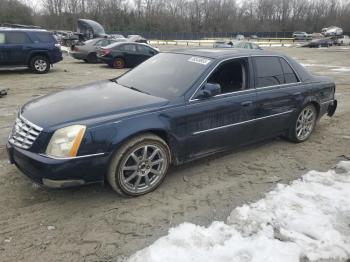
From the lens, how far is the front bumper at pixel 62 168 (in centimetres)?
328

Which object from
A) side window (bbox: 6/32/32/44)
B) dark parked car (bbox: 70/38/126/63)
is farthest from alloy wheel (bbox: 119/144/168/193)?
dark parked car (bbox: 70/38/126/63)

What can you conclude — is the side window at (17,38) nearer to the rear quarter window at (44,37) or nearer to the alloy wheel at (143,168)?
the rear quarter window at (44,37)

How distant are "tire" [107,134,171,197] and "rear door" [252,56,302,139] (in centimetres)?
167

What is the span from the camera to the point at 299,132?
5715 mm

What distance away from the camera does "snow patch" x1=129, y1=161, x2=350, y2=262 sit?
292 cm

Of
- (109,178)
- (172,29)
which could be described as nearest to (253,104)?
(109,178)

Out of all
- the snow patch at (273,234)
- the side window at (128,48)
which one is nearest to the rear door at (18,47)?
the side window at (128,48)

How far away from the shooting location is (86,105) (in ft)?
12.4

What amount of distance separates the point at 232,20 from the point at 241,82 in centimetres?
10677

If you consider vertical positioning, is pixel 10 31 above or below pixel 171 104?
above

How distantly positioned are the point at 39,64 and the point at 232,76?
1117cm

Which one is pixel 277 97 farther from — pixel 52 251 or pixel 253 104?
pixel 52 251

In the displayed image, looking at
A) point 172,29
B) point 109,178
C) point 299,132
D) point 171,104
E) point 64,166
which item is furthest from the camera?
point 172,29

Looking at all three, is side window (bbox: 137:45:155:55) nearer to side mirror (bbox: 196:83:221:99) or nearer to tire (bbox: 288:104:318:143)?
tire (bbox: 288:104:318:143)
